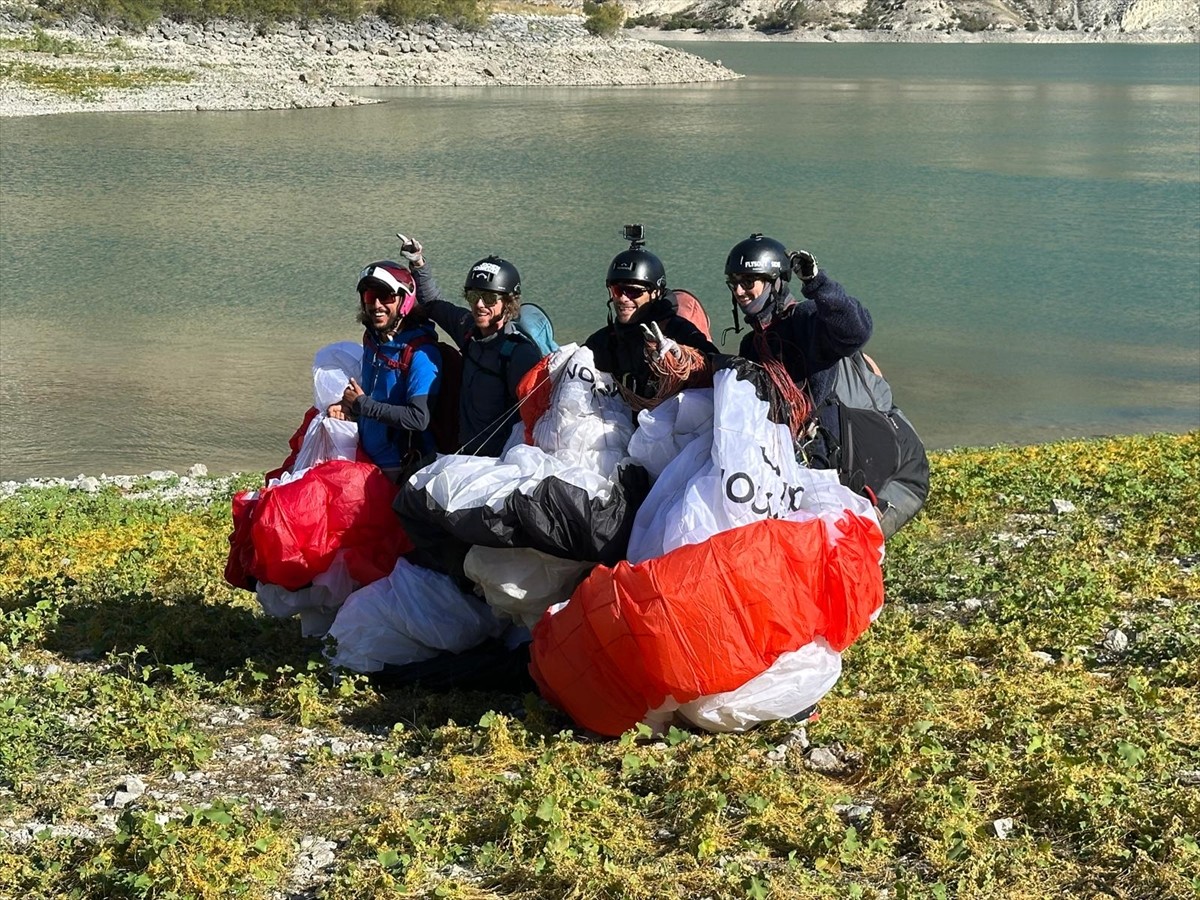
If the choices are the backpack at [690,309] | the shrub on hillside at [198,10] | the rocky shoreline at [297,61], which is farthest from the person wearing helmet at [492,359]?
the shrub on hillside at [198,10]

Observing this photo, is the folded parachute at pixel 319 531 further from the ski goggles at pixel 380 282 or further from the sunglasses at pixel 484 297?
the sunglasses at pixel 484 297

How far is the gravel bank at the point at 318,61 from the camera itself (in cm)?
5547

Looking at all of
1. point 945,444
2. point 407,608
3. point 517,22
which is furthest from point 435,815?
point 517,22

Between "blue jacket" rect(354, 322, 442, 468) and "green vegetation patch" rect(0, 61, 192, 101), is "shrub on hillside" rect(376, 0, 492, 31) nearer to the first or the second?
"green vegetation patch" rect(0, 61, 192, 101)

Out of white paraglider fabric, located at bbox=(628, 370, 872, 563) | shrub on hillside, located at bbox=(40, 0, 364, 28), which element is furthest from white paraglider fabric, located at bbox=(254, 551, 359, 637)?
shrub on hillside, located at bbox=(40, 0, 364, 28)

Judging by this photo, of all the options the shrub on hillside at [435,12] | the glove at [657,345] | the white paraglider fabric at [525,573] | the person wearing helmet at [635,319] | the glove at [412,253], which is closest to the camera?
the glove at [657,345]

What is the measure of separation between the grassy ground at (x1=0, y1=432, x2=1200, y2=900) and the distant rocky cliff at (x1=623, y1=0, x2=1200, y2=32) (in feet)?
515

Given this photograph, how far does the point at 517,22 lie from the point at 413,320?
82541 mm

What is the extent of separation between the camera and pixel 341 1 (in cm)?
7719

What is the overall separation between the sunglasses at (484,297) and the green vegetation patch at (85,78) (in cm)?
5166

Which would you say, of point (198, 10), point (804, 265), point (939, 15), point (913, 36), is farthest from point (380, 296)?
point (939, 15)

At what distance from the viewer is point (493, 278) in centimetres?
573

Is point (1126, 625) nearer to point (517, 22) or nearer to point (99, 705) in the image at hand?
point (99, 705)

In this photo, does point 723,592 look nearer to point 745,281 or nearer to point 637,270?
point 745,281
